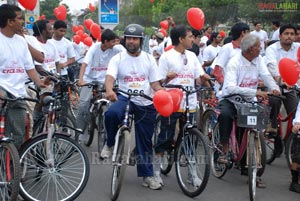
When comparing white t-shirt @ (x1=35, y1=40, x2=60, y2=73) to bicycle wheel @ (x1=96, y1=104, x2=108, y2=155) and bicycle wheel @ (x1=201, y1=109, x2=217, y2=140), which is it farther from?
bicycle wheel @ (x1=201, y1=109, x2=217, y2=140)

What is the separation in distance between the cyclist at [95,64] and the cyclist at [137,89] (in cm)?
201

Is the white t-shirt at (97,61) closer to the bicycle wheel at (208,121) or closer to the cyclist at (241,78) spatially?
the bicycle wheel at (208,121)

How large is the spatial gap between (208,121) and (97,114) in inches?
71.1

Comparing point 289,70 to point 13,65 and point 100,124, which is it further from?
point 13,65

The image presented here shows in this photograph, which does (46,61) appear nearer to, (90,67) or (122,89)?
(90,67)

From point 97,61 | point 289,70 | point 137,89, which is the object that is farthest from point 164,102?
point 97,61

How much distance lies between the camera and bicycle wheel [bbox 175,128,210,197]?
539 cm

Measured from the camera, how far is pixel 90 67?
25.8 feet

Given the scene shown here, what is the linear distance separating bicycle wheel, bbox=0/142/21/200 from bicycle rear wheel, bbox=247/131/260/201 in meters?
2.43

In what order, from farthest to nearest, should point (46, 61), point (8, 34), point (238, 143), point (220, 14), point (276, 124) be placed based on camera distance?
point (220, 14) < point (46, 61) < point (276, 124) < point (238, 143) < point (8, 34)

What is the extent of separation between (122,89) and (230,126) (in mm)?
1394

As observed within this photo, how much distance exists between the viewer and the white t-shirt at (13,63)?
505cm

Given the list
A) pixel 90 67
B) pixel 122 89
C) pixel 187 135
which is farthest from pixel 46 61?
pixel 187 135

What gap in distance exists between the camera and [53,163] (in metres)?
5.04
